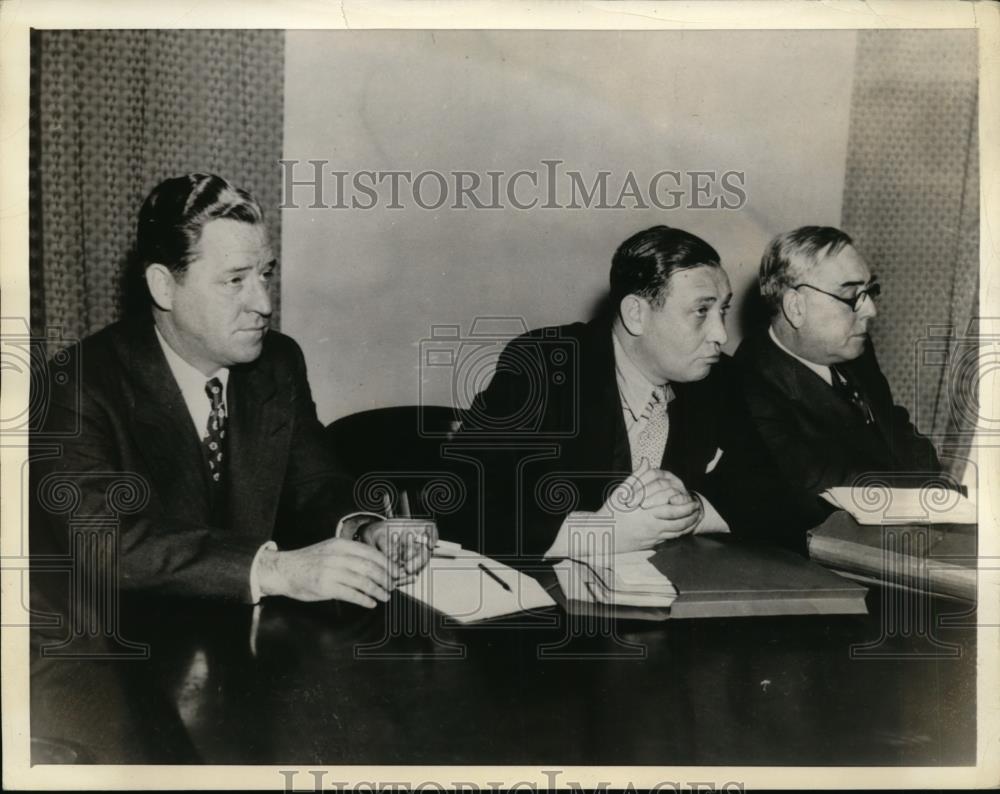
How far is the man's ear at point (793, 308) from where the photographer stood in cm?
251

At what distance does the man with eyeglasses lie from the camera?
8.21 feet

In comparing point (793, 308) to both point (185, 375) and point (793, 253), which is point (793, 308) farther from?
point (185, 375)

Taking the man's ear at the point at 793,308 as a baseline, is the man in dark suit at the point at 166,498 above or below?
below

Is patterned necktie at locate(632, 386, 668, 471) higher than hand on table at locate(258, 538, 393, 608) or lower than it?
higher

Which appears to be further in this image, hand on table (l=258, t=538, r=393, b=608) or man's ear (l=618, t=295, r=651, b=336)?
man's ear (l=618, t=295, r=651, b=336)

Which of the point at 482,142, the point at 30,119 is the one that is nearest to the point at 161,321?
the point at 30,119

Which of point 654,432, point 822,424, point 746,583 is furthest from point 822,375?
point 746,583

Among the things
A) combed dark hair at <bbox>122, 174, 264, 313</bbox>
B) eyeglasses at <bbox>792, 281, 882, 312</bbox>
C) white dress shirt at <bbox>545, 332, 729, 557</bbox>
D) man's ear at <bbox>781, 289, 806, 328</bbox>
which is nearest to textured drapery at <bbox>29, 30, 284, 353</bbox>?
combed dark hair at <bbox>122, 174, 264, 313</bbox>

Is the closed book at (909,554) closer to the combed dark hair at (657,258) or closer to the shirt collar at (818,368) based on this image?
the shirt collar at (818,368)

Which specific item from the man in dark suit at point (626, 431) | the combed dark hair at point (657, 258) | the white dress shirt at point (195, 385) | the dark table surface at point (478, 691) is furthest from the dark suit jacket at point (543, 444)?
the white dress shirt at point (195, 385)

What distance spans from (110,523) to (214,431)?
34 cm

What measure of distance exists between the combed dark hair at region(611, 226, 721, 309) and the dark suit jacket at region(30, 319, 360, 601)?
91cm

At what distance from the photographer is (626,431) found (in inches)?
97.0

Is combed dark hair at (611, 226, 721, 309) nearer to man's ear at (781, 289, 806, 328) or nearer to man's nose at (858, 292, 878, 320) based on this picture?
man's ear at (781, 289, 806, 328)
